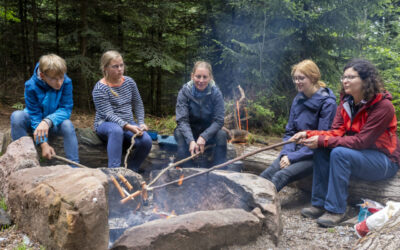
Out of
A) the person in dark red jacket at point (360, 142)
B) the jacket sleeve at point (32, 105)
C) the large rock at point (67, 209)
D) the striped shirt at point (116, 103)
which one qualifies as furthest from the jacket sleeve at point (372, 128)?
the jacket sleeve at point (32, 105)

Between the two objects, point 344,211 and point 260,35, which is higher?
point 260,35

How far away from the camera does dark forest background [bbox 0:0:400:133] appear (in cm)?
645

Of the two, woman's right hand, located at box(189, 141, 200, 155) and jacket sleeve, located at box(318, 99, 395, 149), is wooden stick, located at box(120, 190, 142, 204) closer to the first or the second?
woman's right hand, located at box(189, 141, 200, 155)

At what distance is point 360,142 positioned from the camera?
3039mm

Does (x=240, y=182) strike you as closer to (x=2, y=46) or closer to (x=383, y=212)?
(x=383, y=212)

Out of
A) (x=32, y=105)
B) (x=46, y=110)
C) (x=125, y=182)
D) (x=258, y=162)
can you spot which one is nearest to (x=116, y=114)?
(x=46, y=110)

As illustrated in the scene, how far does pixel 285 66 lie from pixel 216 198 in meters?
4.82

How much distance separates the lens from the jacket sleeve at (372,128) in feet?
9.71

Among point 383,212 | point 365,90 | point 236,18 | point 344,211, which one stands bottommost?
point 344,211

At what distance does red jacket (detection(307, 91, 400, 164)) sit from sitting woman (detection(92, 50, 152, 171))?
2.15m

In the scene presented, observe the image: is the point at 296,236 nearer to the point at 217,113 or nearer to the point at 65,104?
the point at 217,113

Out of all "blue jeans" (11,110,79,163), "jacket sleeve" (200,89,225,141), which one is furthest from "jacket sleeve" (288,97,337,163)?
"blue jeans" (11,110,79,163)

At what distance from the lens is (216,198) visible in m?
3.06

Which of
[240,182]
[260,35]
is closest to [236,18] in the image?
[260,35]
